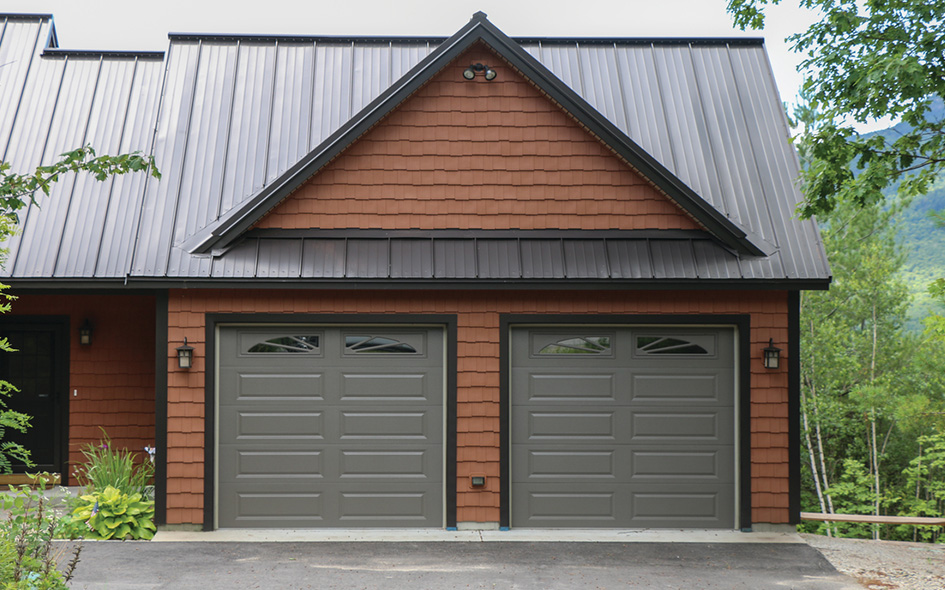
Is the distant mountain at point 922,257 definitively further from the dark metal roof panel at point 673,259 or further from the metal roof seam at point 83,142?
the metal roof seam at point 83,142

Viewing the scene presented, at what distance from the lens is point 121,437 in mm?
10227

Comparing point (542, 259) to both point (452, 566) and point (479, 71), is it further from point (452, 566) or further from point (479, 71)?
point (452, 566)

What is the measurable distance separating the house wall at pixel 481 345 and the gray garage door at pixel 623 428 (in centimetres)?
27

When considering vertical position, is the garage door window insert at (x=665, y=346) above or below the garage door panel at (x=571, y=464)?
above

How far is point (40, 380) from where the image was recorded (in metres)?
10.3

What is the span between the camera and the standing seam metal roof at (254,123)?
8.50 meters

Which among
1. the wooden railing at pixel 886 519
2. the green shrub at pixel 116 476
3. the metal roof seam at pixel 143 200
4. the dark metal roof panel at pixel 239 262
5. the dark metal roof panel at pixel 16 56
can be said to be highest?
the dark metal roof panel at pixel 16 56

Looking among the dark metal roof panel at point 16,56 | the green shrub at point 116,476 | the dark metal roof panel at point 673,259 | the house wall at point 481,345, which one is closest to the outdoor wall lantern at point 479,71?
the house wall at point 481,345

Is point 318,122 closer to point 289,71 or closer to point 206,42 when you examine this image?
point 289,71

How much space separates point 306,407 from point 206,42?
5.88 meters

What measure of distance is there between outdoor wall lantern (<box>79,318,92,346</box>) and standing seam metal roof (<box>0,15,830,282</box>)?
5.29 ft

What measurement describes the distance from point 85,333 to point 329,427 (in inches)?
169

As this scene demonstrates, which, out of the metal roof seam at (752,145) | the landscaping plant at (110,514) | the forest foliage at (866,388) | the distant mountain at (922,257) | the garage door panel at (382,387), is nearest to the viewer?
the landscaping plant at (110,514)

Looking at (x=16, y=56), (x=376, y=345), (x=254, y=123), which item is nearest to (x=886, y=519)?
(x=376, y=345)
